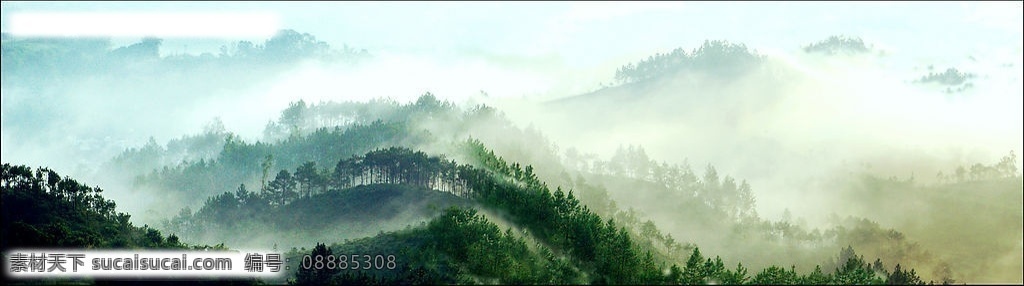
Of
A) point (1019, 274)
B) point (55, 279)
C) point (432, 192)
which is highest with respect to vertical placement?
point (432, 192)

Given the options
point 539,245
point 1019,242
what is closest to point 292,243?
point 539,245

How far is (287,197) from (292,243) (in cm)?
2883

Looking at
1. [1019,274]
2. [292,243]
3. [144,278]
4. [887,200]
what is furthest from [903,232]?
[144,278]

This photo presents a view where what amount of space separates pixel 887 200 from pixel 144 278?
164740mm

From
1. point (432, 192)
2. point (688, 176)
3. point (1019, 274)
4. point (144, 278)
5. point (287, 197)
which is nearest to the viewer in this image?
point (144, 278)

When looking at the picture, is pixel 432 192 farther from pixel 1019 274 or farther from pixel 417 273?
pixel 1019 274

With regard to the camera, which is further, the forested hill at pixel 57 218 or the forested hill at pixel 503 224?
the forested hill at pixel 503 224

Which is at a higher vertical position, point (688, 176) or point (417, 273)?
point (688, 176)

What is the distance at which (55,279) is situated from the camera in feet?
247

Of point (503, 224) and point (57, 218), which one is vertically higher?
point (57, 218)

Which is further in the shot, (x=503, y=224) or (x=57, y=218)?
(x=503, y=224)

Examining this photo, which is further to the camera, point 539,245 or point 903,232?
point 903,232

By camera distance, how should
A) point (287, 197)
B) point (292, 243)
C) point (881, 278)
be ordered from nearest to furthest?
1. point (881, 278)
2. point (292, 243)
3. point (287, 197)

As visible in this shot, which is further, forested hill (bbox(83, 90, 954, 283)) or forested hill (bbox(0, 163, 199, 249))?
forested hill (bbox(83, 90, 954, 283))
